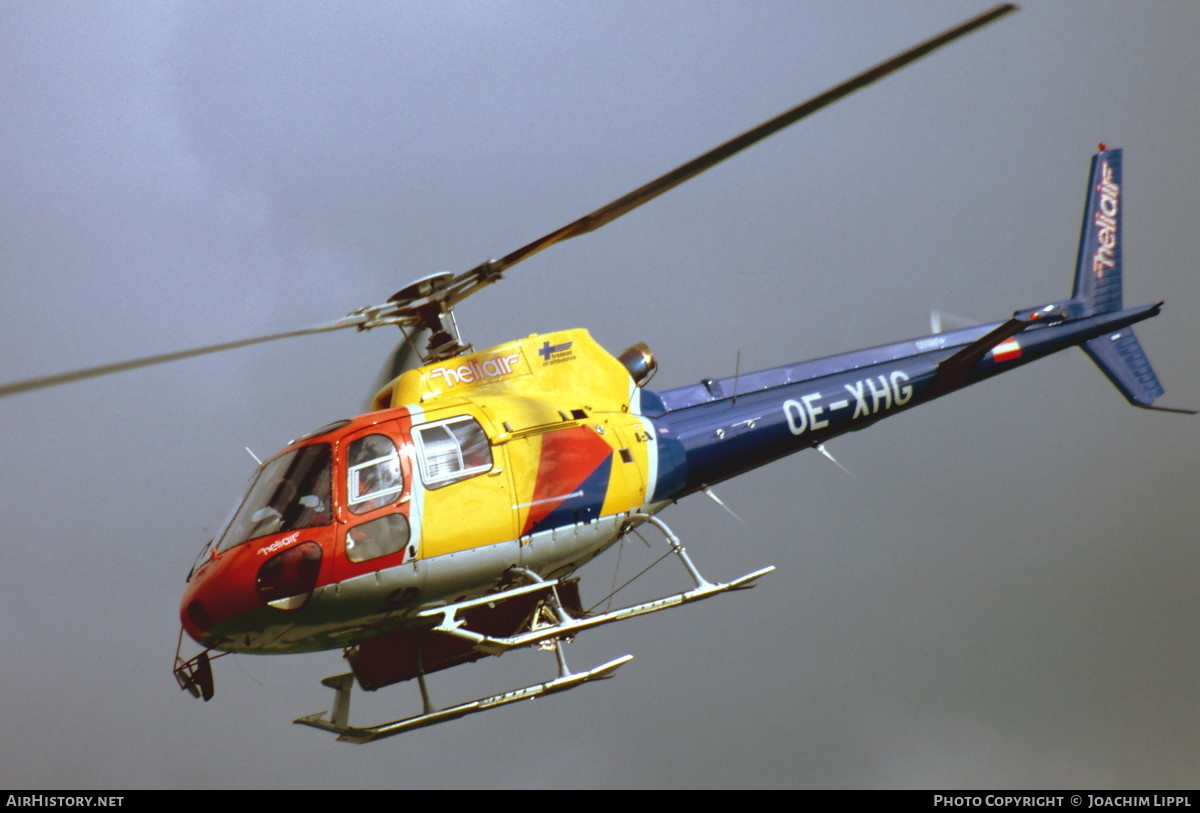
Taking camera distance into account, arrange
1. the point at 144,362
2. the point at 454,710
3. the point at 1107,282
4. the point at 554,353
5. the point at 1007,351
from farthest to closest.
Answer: the point at 1107,282 < the point at 1007,351 < the point at 554,353 < the point at 454,710 < the point at 144,362

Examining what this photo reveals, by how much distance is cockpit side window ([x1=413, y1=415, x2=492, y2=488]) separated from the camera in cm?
1166

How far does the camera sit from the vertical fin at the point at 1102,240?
60.5ft

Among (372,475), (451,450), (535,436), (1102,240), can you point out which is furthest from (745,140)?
(1102,240)

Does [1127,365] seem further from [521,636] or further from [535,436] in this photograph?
[521,636]

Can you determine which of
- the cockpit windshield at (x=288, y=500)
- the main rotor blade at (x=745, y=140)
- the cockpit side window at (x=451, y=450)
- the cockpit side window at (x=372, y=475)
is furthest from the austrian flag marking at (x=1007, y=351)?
the cockpit windshield at (x=288, y=500)

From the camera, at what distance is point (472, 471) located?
11.8 m

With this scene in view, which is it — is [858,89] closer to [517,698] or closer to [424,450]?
[424,450]

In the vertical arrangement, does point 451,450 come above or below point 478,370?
below

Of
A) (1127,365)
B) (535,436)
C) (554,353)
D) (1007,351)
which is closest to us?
(535,436)

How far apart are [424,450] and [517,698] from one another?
2.49 meters

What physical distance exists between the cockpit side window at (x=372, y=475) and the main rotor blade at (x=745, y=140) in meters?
2.34

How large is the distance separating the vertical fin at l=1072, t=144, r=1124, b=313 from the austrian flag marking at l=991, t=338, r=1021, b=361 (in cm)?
214

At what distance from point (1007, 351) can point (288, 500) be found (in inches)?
399

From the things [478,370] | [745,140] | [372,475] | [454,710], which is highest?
[745,140]
